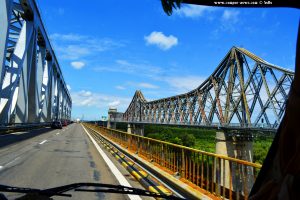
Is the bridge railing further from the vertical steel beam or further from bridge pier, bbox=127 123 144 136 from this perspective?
bridge pier, bbox=127 123 144 136

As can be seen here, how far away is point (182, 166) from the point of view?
1055cm

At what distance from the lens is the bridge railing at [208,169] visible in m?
6.90

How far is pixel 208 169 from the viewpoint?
8398 mm

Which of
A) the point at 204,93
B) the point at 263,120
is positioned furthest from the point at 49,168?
the point at 204,93

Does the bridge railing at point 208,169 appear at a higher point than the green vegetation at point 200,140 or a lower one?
higher

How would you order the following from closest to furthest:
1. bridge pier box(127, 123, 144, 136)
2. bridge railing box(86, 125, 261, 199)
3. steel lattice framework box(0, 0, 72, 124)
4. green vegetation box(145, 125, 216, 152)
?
bridge railing box(86, 125, 261, 199)
steel lattice framework box(0, 0, 72, 124)
green vegetation box(145, 125, 216, 152)
bridge pier box(127, 123, 144, 136)

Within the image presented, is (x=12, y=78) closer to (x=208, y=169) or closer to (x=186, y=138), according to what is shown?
(x=208, y=169)

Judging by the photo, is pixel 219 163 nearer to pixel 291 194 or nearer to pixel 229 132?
pixel 291 194

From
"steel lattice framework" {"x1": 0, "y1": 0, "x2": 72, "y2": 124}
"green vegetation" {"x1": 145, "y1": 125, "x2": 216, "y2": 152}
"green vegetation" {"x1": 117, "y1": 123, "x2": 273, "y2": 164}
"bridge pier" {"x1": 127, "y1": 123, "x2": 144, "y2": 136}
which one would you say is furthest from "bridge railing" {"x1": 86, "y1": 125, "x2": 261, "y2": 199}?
"bridge pier" {"x1": 127, "y1": 123, "x2": 144, "y2": 136}

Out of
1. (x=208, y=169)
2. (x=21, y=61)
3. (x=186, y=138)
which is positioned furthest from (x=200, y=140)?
(x=208, y=169)

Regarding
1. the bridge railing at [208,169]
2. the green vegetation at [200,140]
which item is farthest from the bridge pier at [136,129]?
the bridge railing at [208,169]

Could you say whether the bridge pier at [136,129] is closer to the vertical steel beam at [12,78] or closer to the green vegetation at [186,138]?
the green vegetation at [186,138]

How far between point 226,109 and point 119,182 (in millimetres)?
67531

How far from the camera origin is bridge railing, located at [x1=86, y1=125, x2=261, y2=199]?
6.90m
